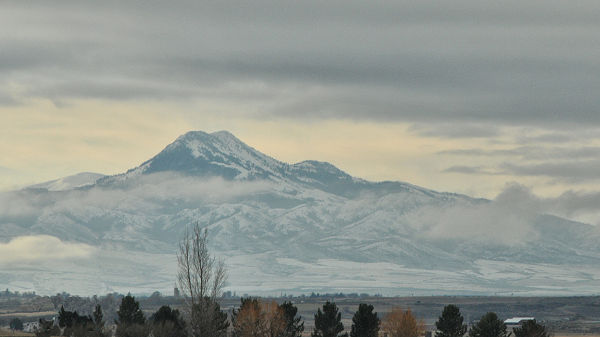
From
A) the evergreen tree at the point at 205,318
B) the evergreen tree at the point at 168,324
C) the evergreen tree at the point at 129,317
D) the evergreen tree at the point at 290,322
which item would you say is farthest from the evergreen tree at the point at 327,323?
the evergreen tree at the point at 129,317

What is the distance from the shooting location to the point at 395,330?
7500 inches

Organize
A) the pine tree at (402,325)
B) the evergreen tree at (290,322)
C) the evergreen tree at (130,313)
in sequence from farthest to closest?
the pine tree at (402,325), the evergreen tree at (130,313), the evergreen tree at (290,322)

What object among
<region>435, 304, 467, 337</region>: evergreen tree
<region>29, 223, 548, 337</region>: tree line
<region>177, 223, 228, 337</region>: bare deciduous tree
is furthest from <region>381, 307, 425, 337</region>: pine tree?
<region>177, 223, 228, 337</region>: bare deciduous tree

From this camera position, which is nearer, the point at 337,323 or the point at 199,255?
Result: the point at 199,255

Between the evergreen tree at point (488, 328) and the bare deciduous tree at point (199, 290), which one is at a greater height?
the bare deciduous tree at point (199, 290)

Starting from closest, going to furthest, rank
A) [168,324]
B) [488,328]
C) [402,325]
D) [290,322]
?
[488,328], [168,324], [290,322], [402,325]

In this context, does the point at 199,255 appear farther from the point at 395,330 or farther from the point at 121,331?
the point at 395,330

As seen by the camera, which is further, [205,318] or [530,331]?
[530,331]

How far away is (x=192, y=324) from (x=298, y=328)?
27722 millimetres

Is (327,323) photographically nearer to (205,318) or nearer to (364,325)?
(364,325)

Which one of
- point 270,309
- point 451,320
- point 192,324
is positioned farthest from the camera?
point 270,309

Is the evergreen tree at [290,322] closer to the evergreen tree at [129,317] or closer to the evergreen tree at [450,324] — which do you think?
the evergreen tree at [129,317]

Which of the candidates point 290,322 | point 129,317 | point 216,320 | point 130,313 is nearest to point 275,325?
point 290,322

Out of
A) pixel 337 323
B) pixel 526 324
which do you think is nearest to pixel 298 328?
pixel 337 323
